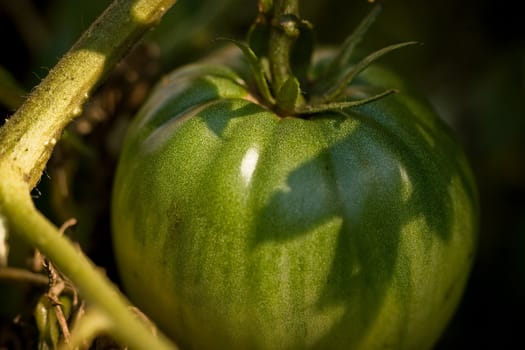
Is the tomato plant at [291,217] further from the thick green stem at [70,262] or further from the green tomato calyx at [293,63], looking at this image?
the thick green stem at [70,262]

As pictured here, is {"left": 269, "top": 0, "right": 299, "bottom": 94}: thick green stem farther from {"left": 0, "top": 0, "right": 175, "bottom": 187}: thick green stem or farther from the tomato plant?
{"left": 0, "top": 0, "right": 175, "bottom": 187}: thick green stem

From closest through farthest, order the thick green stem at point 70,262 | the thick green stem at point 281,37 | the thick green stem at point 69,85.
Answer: the thick green stem at point 70,262, the thick green stem at point 69,85, the thick green stem at point 281,37

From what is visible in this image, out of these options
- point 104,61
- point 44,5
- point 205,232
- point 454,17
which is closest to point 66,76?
point 104,61

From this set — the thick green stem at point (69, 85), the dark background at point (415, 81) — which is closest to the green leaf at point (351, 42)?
the thick green stem at point (69, 85)

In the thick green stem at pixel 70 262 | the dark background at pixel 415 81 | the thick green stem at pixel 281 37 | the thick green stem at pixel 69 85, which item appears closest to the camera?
the thick green stem at pixel 70 262

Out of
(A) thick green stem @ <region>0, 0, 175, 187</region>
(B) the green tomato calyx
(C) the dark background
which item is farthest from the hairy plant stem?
(C) the dark background

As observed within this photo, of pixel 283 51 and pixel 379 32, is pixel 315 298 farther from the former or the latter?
pixel 379 32
